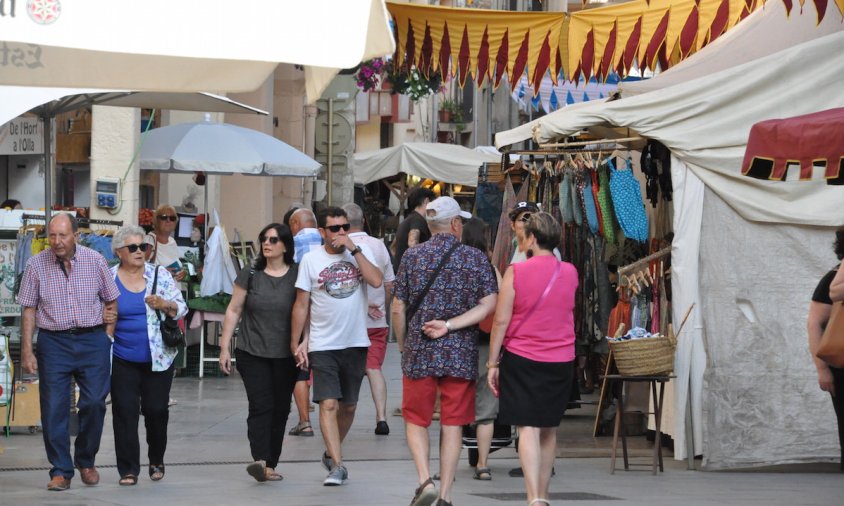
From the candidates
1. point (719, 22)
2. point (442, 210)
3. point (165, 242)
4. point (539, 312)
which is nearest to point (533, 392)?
point (539, 312)

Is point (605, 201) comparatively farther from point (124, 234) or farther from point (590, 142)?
point (124, 234)

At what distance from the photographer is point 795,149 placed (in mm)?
8547

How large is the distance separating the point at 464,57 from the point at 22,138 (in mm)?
4812

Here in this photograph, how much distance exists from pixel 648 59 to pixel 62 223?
686 cm

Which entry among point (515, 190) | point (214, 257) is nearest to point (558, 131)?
point (515, 190)

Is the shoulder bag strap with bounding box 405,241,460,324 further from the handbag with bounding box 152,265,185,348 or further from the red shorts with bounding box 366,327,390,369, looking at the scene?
the red shorts with bounding box 366,327,390,369

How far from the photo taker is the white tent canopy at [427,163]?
1166 inches

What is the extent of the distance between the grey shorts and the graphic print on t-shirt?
1.27ft

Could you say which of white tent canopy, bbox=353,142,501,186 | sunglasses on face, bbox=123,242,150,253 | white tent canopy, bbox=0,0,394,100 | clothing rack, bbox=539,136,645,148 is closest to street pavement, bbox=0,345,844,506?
sunglasses on face, bbox=123,242,150,253

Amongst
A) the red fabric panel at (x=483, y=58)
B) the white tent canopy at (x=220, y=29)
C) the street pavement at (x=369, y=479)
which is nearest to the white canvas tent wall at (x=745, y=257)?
the street pavement at (x=369, y=479)

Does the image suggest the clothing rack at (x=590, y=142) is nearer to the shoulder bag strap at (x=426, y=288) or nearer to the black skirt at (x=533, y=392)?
the shoulder bag strap at (x=426, y=288)

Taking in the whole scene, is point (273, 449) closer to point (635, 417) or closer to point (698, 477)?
point (698, 477)

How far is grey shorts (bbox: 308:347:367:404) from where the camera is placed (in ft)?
33.7

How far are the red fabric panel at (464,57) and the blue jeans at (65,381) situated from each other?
17.2 feet
